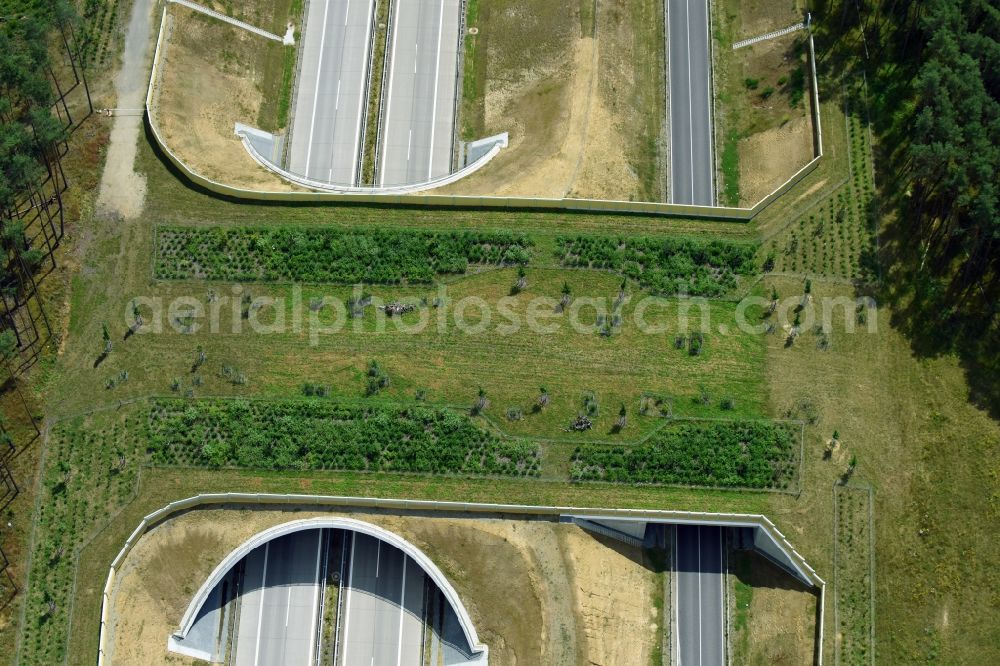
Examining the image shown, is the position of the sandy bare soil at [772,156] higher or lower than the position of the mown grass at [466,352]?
higher

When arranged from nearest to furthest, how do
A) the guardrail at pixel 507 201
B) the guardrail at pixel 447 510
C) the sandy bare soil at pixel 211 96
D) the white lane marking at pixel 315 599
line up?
the guardrail at pixel 447 510
the white lane marking at pixel 315 599
the guardrail at pixel 507 201
the sandy bare soil at pixel 211 96

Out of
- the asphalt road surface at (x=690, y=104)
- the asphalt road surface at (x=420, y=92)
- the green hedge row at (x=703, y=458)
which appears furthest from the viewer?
the asphalt road surface at (x=420, y=92)

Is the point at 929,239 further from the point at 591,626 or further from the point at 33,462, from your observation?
the point at 33,462

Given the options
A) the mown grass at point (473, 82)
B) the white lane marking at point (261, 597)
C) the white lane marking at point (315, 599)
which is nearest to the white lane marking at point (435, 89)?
the mown grass at point (473, 82)

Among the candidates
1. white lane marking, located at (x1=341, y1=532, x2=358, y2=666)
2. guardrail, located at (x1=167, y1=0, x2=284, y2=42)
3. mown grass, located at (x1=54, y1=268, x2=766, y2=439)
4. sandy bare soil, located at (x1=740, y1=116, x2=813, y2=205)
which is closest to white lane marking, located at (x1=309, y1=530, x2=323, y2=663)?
white lane marking, located at (x1=341, y1=532, x2=358, y2=666)

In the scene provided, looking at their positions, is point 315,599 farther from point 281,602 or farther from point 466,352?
point 466,352

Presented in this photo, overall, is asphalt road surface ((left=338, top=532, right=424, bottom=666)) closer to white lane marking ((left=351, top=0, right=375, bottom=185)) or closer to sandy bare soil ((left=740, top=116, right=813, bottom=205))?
white lane marking ((left=351, top=0, right=375, bottom=185))

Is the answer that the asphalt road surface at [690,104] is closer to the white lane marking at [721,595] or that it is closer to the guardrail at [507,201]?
the guardrail at [507,201]
